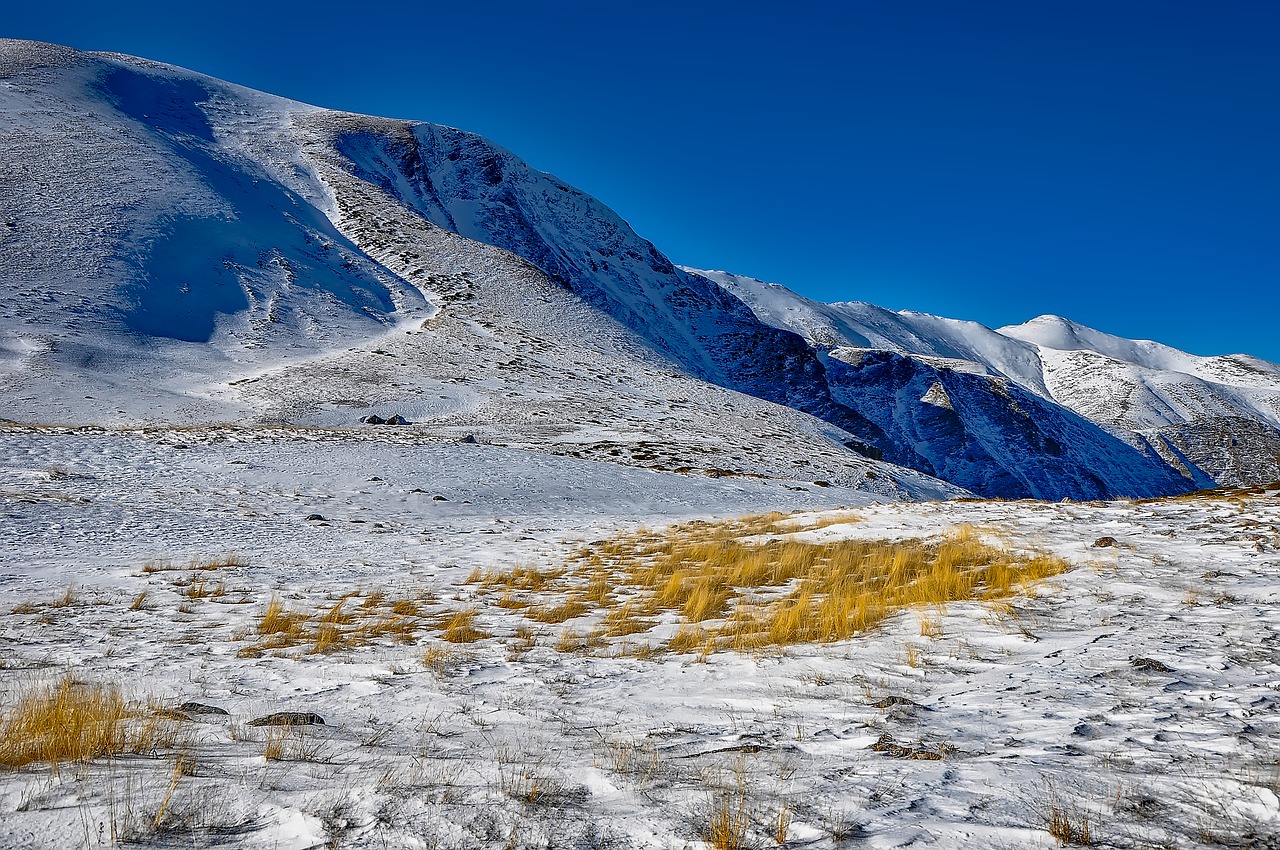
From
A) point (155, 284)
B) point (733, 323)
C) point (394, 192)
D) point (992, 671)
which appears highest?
point (394, 192)

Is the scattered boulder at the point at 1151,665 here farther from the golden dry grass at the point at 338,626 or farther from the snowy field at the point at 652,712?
the golden dry grass at the point at 338,626

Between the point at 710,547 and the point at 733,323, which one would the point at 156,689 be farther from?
the point at 733,323

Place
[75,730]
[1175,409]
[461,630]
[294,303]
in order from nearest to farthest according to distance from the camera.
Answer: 1. [75,730]
2. [461,630]
3. [294,303]
4. [1175,409]

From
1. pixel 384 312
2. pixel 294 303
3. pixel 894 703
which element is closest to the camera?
pixel 894 703

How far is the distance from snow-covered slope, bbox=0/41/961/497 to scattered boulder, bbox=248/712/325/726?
24.1 metres

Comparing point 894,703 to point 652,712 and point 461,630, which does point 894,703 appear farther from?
point 461,630

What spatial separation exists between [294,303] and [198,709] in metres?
50.2

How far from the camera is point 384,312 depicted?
52.0 metres

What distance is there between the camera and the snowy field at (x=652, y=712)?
237 cm

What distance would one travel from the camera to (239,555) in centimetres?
1057

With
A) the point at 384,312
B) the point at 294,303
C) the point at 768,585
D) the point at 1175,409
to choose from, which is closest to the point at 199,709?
the point at 768,585

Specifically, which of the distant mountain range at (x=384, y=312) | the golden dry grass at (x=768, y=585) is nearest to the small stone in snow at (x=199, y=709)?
the golden dry grass at (x=768, y=585)

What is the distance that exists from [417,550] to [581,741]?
9.43m

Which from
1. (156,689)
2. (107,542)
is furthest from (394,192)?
(156,689)
